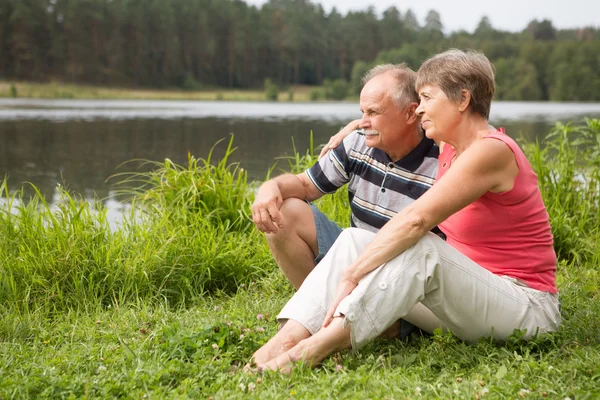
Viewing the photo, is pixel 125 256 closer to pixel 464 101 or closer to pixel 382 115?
Answer: pixel 382 115

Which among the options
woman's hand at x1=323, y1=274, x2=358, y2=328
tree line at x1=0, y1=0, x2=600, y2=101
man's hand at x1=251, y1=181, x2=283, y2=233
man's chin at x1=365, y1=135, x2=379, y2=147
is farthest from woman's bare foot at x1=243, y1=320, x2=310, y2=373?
tree line at x1=0, y1=0, x2=600, y2=101

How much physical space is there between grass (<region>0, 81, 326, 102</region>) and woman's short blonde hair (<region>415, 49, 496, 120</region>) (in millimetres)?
44829

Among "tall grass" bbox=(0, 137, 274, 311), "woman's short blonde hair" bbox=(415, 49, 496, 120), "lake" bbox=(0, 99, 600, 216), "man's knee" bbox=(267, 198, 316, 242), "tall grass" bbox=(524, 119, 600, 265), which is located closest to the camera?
"woman's short blonde hair" bbox=(415, 49, 496, 120)

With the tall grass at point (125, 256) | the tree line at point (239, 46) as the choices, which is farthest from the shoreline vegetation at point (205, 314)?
the tree line at point (239, 46)

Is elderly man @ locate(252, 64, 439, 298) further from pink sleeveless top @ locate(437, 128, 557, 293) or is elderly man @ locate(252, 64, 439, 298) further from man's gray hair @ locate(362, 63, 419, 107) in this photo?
pink sleeveless top @ locate(437, 128, 557, 293)

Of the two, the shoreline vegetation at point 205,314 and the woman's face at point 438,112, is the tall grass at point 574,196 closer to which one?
the shoreline vegetation at point 205,314

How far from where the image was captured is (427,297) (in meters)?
2.35

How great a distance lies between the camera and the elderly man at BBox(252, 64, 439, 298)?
111 inches

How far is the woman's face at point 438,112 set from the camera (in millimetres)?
2469

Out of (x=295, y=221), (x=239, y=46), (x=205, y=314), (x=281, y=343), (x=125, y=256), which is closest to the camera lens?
(x=281, y=343)

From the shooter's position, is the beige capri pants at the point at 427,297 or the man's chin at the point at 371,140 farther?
the man's chin at the point at 371,140

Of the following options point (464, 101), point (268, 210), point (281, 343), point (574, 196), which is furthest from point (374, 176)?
point (574, 196)

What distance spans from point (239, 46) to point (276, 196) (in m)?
59.1

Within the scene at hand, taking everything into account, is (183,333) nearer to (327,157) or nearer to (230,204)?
(327,157)
